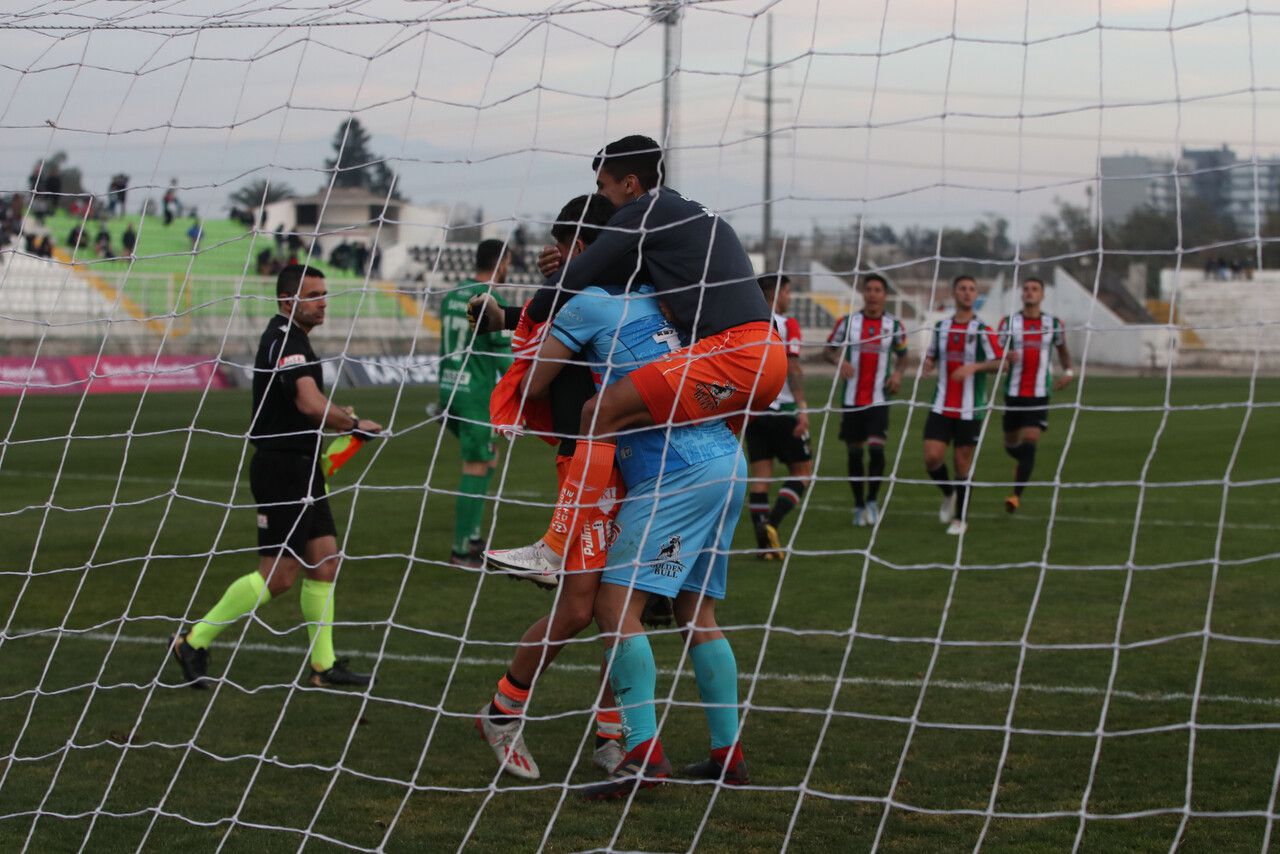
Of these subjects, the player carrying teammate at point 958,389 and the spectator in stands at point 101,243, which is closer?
the player carrying teammate at point 958,389

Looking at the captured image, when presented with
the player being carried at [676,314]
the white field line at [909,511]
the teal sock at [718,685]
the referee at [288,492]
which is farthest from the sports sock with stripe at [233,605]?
the white field line at [909,511]

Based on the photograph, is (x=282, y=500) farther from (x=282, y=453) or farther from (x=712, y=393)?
(x=712, y=393)

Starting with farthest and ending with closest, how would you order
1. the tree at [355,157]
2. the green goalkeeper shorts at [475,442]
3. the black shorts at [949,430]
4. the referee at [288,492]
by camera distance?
the black shorts at [949,430], the green goalkeeper shorts at [475,442], the referee at [288,492], the tree at [355,157]

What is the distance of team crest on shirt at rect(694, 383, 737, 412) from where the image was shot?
4496 millimetres

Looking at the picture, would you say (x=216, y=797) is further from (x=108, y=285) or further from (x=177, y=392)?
(x=108, y=285)

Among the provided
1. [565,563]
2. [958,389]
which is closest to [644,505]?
[565,563]

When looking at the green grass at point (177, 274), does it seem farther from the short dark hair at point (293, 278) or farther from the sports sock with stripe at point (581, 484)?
the sports sock with stripe at point (581, 484)

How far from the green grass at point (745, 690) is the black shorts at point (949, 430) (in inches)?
26.5

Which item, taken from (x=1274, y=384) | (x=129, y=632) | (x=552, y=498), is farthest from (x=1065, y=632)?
(x=1274, y=384)

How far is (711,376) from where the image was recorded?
14.7ft

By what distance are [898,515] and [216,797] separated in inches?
319

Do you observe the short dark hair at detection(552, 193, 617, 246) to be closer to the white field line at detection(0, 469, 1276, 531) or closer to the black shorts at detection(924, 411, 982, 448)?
the white field line at detection(0, 469, 1276, 531)

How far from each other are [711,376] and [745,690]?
6.25 feet

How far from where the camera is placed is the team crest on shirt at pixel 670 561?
4602 millimetres
